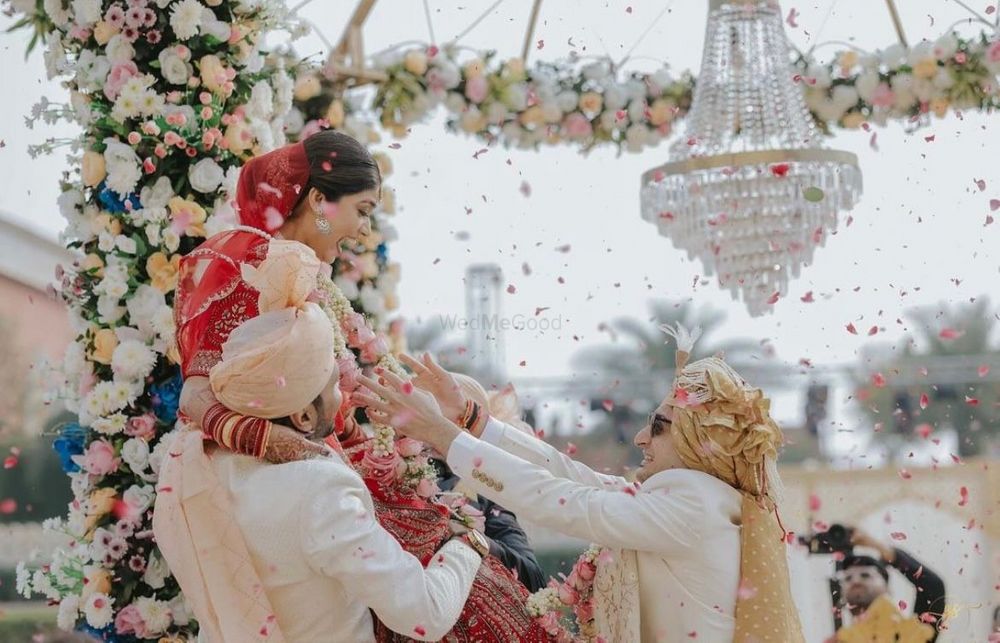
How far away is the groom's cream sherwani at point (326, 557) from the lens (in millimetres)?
2729

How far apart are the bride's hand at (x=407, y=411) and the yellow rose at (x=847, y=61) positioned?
16.7ft

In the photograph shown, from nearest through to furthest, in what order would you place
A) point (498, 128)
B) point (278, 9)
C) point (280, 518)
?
point (280, 518) → point (278, 9) → point (498, 128)

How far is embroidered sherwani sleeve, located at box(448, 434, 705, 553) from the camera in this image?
3043mm

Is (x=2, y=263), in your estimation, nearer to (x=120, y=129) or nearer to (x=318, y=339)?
(x=120, y=129)

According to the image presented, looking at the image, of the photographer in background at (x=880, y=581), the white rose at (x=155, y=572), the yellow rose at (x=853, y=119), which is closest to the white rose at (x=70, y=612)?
the white rose at (x=155, y=572)

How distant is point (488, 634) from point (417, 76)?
4.48m

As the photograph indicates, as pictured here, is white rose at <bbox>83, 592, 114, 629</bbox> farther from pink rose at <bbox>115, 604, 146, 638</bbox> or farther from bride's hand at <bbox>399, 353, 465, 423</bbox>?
bride's hand at <bbox>399, 353, 465, 423</bbox>

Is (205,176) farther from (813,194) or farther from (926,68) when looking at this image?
(926,68)

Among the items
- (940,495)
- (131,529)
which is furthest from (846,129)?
(131,529)

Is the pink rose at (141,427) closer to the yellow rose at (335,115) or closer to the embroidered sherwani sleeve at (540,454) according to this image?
the embroidered sherwani sleeve at (540,454)

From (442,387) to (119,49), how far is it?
5.19 feet

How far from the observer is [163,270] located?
4211 mm

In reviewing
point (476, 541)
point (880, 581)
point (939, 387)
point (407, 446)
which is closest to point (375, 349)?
point (407, 446)

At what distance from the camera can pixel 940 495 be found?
990 centimetres
